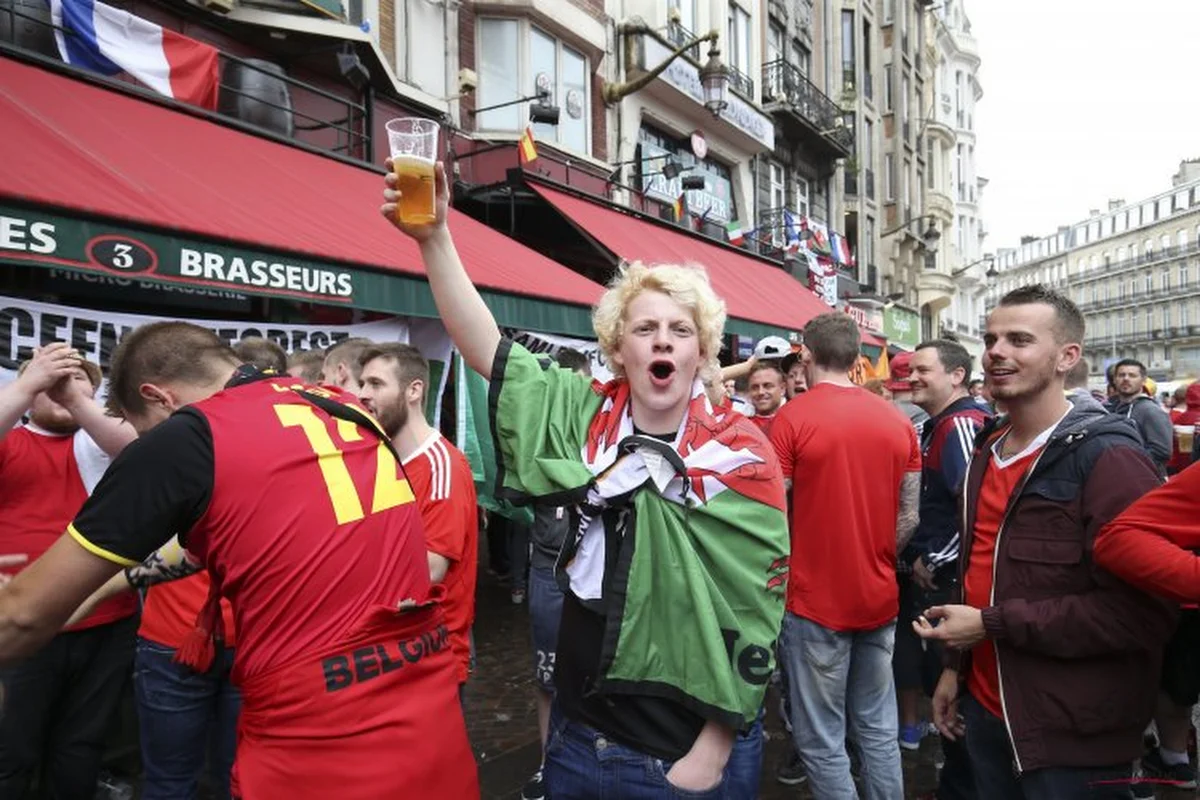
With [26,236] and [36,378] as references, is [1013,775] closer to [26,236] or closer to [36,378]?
[36,378]

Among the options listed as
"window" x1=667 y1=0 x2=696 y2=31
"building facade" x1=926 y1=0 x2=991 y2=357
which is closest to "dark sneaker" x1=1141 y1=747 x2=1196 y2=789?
"window" x1=667 y1=0 x2=696 y2=31

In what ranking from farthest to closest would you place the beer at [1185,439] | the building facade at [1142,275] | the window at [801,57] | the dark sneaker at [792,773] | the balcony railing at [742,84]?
1. the building facade at [1142,275]
2. the window at [801,57]
3. the balcony railing at [742,84]
4. the beer at [1185,439]
5. the dark sneaker at [792,773]

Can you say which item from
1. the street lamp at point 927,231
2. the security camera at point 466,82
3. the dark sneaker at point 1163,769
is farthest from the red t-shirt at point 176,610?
the street lamp at point 927,231

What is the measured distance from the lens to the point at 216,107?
7.32 meters

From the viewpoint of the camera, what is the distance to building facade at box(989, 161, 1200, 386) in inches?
3258

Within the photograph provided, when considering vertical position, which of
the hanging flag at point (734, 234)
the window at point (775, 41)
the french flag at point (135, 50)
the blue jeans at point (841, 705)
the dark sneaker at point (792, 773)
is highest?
the window at point (775, 41)

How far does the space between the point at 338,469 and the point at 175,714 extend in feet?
4.94

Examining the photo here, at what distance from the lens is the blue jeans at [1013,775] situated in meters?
2.20

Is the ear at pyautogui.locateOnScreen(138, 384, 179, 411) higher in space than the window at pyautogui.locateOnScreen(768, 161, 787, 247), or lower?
lower

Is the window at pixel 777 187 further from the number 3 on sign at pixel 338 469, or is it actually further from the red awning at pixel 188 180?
the number 3 on sign at pixel 338 469

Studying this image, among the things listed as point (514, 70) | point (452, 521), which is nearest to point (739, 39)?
point (514, 70)

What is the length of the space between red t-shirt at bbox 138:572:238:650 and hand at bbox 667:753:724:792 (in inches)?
69.7

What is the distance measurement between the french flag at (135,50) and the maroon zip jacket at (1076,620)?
23.3 feet

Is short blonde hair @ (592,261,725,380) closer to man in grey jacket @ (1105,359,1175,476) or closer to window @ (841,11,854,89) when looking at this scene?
man in grey jacket @ (1105,359,1175,476)
